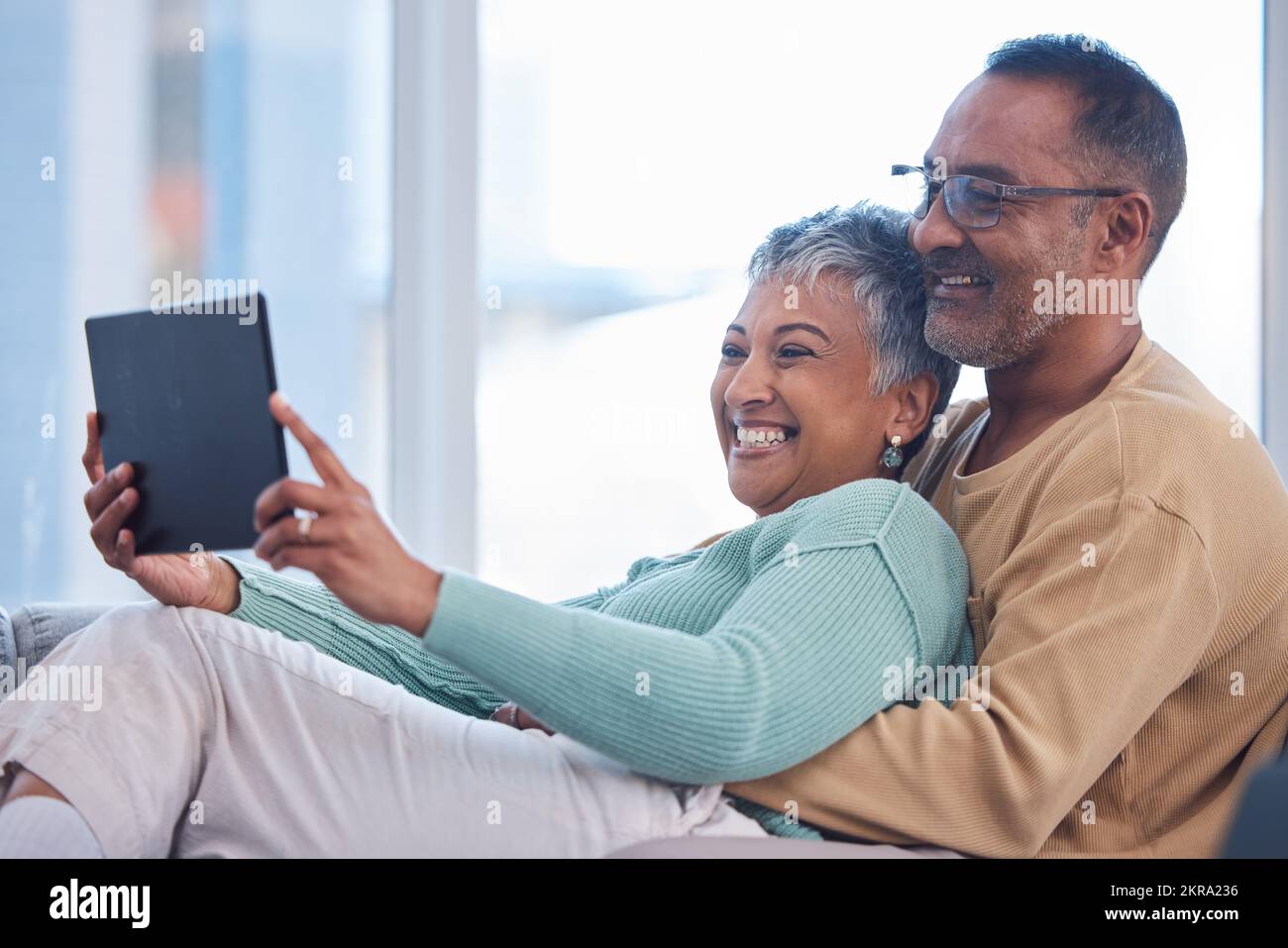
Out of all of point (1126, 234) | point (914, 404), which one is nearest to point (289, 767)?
point (914, 404)

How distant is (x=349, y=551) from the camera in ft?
3.54

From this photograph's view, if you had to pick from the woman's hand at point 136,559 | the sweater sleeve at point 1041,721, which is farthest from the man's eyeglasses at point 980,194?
the woman's hand at point 136,559

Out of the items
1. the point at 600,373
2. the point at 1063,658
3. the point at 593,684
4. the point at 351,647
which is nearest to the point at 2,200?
the point at 600,373

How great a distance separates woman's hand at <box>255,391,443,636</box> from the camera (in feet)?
3.54

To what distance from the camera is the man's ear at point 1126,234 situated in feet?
5.16

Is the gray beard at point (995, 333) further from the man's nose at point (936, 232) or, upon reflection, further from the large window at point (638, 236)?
the large window at point (638, 236)

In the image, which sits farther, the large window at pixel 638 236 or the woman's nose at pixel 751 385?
the large window at pixel 638 236

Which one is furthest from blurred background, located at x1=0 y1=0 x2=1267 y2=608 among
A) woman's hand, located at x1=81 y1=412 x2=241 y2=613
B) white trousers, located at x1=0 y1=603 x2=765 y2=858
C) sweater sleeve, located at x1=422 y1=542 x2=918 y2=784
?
sweater sleeve, located at x1=422 y1=542 x2=918 y2=784

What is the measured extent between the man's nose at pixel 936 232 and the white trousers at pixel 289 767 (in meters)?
0.79

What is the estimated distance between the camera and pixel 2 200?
259 cm

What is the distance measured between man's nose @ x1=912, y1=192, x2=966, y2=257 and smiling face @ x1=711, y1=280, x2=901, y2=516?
121mm

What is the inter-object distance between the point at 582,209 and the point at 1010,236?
1552mm

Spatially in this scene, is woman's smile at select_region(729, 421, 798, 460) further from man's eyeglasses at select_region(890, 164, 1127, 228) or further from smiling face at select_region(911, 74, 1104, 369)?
man's eyeglasses at select_region(890, 164, 1127, 228)
